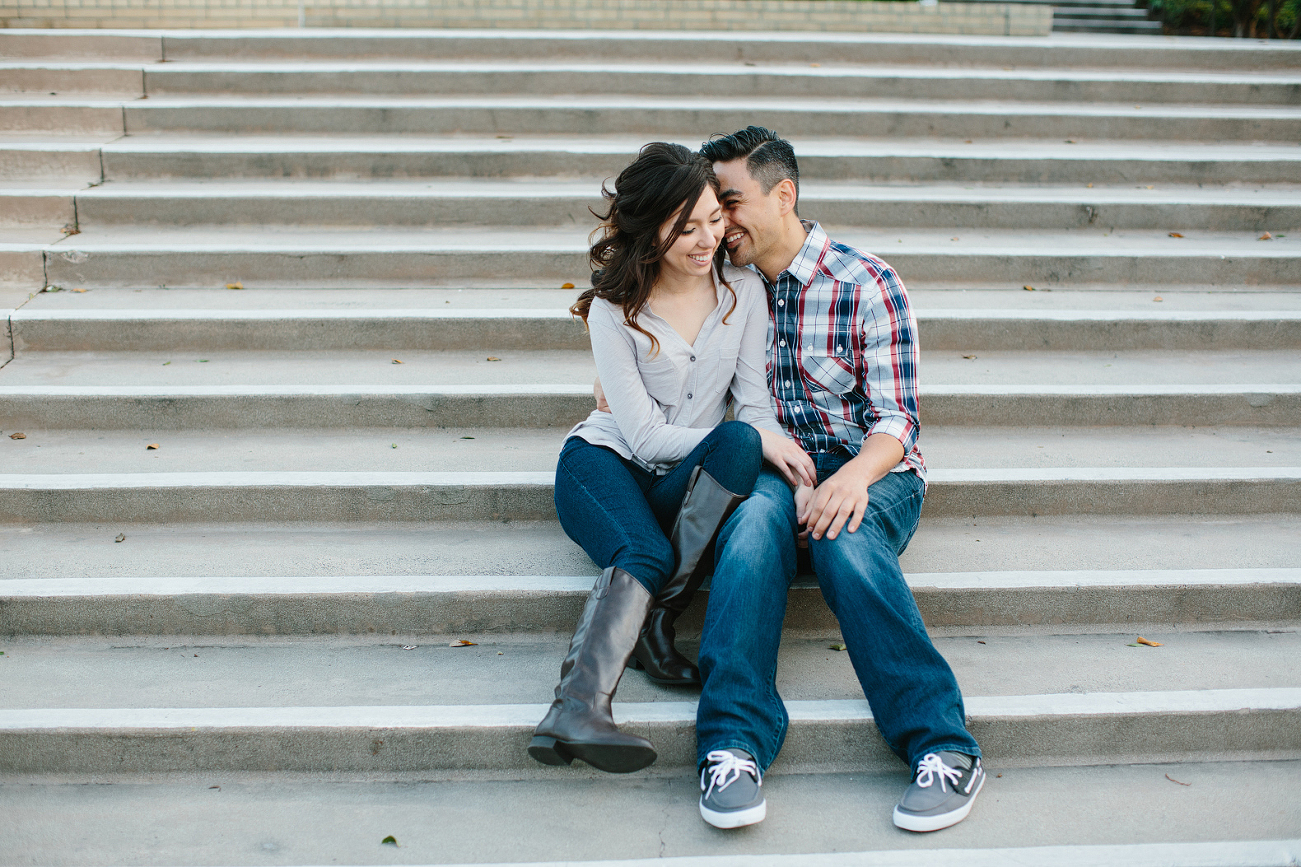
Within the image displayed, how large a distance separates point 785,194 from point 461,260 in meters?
1.84

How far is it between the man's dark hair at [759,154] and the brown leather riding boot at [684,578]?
859mm

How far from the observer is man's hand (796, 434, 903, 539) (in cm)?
227

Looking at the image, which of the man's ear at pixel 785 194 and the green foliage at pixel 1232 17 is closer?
the man's ear at pixel 785 194

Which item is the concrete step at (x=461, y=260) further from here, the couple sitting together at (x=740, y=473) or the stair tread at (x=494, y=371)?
the couple sitting together at (x=740, y=473)

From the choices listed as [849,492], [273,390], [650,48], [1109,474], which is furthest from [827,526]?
[650,48]

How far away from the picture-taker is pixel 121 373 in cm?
337

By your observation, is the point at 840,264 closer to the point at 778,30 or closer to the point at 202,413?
the point at 202,413

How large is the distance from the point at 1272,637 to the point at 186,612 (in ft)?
10.0

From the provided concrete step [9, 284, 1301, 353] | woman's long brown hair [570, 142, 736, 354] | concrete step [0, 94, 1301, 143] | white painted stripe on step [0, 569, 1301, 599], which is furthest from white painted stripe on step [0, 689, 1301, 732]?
concrete step [0, 94, 1301, 143]

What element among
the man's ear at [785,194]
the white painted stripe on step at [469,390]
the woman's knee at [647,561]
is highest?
the man's ear at [785,194]

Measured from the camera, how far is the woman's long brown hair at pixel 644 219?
2.38m

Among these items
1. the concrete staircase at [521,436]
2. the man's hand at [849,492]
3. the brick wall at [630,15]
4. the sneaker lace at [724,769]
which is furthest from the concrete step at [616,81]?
the sneaker lace at [724,769]

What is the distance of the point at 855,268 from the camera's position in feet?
8.27

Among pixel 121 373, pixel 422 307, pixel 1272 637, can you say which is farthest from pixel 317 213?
pixel 1272 637
